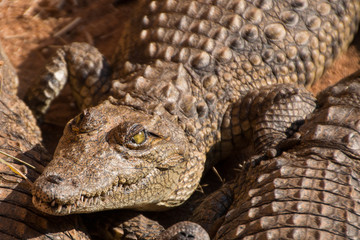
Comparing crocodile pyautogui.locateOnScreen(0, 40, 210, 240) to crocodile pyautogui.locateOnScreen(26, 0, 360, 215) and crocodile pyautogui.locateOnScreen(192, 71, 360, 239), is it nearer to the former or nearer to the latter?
crocodile pyautogui.locateOnScreen(26, 0, 360, 215)

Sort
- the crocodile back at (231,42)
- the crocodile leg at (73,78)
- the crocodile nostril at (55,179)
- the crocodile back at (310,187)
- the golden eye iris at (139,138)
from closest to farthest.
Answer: the crocodile back at (310,187), the crocodile nostril at (55,179), the golden eye iris at (139,138), the crocodile back at (231,42), the crocodile leg at (73,78)

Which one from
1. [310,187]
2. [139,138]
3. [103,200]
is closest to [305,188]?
[310,187]

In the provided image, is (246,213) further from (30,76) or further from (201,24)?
(30,76)

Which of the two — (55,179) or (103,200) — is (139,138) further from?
(55,179)

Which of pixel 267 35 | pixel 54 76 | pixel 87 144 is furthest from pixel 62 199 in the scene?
pixel 267 35

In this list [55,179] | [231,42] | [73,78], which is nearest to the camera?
[55,179]

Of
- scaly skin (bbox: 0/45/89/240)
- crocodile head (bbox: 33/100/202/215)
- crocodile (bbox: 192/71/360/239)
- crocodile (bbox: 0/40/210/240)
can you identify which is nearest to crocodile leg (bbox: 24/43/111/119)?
crocodile (bbox: 0/40/210/240)

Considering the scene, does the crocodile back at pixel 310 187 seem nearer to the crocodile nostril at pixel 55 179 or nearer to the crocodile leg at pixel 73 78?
the crocodile nostril at pixel 55 179

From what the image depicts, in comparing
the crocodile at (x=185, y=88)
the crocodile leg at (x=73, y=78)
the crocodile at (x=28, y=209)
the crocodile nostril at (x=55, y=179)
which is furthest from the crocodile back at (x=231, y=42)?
the crocodile nostril at (x=55, y=179)

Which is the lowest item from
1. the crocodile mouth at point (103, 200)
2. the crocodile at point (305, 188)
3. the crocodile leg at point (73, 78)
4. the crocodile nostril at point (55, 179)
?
the crocodile at point (305, 188)
